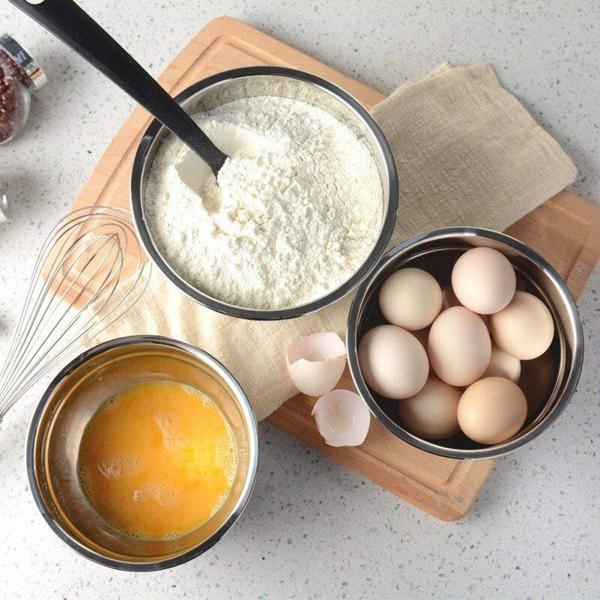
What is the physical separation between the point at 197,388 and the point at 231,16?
0.56 m

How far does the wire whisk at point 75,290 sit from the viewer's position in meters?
0.94

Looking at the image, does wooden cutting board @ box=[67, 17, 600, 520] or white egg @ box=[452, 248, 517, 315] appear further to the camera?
wooden cutting board @ box=[67, 17, 600, 520]

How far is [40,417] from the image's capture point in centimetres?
83

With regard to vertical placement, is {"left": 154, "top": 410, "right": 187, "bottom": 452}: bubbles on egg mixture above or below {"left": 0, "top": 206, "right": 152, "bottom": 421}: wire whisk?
below

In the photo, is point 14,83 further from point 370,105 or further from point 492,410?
point 492,410

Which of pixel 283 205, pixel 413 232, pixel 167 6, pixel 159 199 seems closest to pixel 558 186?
pixel 413 232

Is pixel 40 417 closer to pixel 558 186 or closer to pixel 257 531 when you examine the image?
pixel 257 531

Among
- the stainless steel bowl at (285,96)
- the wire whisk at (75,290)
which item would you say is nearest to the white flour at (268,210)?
the stainless steel bowl at (285,96)

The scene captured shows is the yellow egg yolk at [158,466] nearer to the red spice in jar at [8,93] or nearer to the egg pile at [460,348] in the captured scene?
the egg pile at [460,348]

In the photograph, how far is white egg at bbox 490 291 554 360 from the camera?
847 millimetres

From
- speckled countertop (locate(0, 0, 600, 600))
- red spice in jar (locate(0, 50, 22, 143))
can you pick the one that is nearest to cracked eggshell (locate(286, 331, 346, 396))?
speckled countertop (locate(0, 0, 600, 600))

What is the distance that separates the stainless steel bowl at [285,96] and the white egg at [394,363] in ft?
0.24

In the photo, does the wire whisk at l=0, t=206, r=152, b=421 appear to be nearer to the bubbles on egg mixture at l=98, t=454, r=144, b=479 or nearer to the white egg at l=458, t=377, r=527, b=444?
the bubbles on egg mixture at l=98, t=454, r=144, b=479

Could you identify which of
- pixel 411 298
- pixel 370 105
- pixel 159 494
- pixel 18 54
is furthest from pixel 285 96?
pixel 159 494
